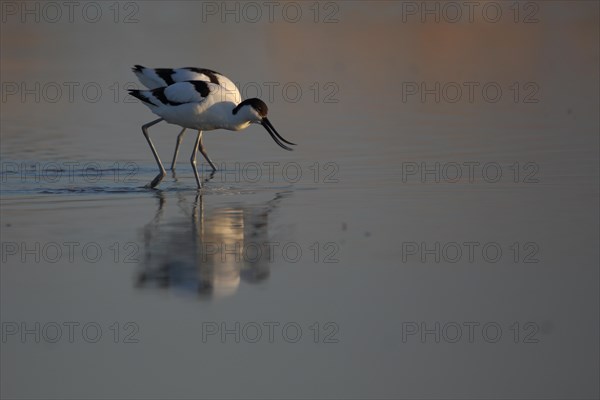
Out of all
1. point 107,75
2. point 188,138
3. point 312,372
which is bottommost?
point 312,372

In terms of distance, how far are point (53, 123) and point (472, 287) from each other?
832 cm

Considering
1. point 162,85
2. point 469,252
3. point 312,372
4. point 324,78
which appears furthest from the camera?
point 324,78

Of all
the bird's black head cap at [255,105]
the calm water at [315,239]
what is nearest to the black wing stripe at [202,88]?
the bird's black head cap at [255,105]

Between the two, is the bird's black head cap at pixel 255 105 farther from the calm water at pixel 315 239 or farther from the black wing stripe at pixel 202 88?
the calm water at pixel 315 239

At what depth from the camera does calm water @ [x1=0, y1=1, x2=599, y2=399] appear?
637 cm

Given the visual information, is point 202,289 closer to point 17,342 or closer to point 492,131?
point 17,342

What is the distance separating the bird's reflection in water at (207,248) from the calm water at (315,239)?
0.03 metres

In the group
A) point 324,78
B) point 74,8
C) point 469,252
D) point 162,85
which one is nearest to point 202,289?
point 469,252

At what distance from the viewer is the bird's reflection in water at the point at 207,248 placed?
7699 millimetres

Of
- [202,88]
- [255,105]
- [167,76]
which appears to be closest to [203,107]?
[202,88]

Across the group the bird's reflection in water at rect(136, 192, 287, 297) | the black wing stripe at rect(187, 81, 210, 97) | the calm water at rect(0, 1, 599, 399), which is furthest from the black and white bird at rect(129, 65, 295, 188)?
the bird's reflection in water at rect(136, 192, 287, 297)

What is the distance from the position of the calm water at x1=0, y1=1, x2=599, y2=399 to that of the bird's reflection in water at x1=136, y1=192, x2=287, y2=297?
0.08 feet

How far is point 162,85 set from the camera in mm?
12289

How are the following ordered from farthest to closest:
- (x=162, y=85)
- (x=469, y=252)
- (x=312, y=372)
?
(x=162, y=85)
(x=469, y=252)
(x=312, y=372)
